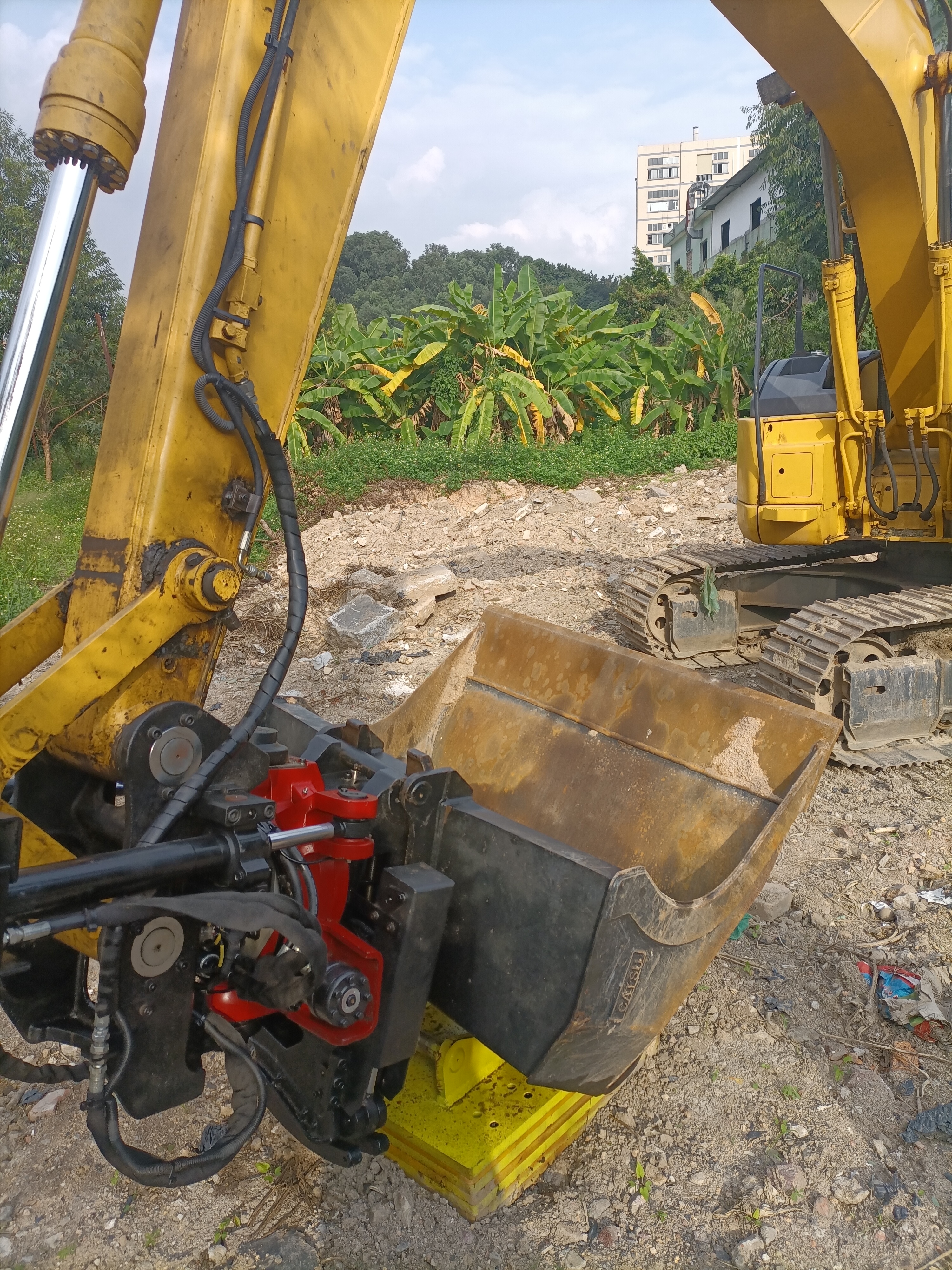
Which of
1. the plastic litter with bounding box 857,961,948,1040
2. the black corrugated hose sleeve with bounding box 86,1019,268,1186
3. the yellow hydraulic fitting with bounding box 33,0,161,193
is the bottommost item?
the plastic litter with bounding box 857,961,948,1040

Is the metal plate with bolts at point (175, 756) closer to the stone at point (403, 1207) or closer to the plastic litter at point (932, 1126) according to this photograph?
the stone at point (403, 1207)

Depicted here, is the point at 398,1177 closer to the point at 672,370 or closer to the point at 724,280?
the point at 672,370

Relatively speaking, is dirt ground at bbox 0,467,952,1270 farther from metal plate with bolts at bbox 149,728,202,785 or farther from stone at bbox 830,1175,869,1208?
metal plate with bolts at bbox 149,728,202,785

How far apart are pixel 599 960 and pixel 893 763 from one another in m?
3.23

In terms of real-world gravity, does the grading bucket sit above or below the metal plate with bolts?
below

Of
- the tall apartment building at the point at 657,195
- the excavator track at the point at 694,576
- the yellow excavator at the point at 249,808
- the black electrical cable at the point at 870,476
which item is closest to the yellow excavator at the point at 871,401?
the black electrical cable at the point at 870,476

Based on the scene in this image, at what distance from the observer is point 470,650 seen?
3193 mm

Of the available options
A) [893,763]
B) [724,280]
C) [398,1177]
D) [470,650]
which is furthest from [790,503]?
[724,280]

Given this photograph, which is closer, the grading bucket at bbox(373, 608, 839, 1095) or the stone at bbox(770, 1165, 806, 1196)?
the grading bucket at bbox(373, 608, 839, 1095)

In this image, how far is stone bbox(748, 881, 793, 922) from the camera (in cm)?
325

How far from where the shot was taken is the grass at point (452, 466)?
10953 millimetres

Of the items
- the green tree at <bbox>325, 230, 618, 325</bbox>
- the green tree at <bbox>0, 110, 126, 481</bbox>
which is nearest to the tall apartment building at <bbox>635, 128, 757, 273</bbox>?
the green tree at <bbox>325, 230, 618, 325</bbox>

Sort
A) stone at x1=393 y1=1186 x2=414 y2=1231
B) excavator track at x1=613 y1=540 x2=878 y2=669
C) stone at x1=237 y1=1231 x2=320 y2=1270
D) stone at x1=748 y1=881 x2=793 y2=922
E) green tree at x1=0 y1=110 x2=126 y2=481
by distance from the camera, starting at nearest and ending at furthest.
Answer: stone at x1=237 y1=1231 x2=320 y2=1270 → stone at x1=393 y1=1186 x2=414 y2=1231 → stone at x1=748 y1=881 x2=793 y2=922 → excavator track at x1=613 y1=540 x2=878 y2=669 → green tree at x1=0 y1=110 x2=126 y2=481

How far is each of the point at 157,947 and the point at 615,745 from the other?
56.8 inches
